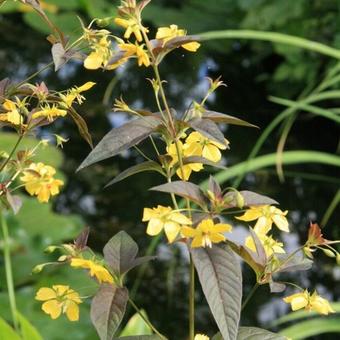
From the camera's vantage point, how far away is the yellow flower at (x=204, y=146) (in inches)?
25.0

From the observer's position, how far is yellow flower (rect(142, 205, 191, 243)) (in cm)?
54

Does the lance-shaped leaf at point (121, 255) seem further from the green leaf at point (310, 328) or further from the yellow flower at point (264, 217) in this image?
the green leaf at point (310, 328)

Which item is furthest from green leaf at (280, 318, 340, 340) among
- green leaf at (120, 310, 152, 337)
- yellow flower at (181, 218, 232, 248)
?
yellow flower at (181, 218, 232, 248)

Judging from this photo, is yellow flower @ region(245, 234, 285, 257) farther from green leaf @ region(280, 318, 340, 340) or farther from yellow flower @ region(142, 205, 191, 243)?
green leaf @ region(280, 318, 340, 340)

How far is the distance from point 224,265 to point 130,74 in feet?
9.56

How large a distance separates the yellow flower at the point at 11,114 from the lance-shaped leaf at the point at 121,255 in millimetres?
121

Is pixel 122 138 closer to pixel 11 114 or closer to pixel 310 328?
pixel 11 114

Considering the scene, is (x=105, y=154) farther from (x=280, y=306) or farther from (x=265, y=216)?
(x=280, y=306)

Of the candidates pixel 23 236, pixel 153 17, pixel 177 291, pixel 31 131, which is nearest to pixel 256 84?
pixel 153 17

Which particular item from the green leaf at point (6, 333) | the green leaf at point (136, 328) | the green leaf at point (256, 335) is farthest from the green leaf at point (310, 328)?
the green leaf at point (256, 335)

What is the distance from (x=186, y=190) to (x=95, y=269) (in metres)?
0.09

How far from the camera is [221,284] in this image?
0.56 m

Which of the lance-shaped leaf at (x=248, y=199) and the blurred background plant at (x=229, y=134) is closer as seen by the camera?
the lance-shaped leaf at (x=248, y=199)

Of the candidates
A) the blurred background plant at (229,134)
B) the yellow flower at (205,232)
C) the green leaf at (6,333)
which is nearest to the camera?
the yellow flower at (205,232)
